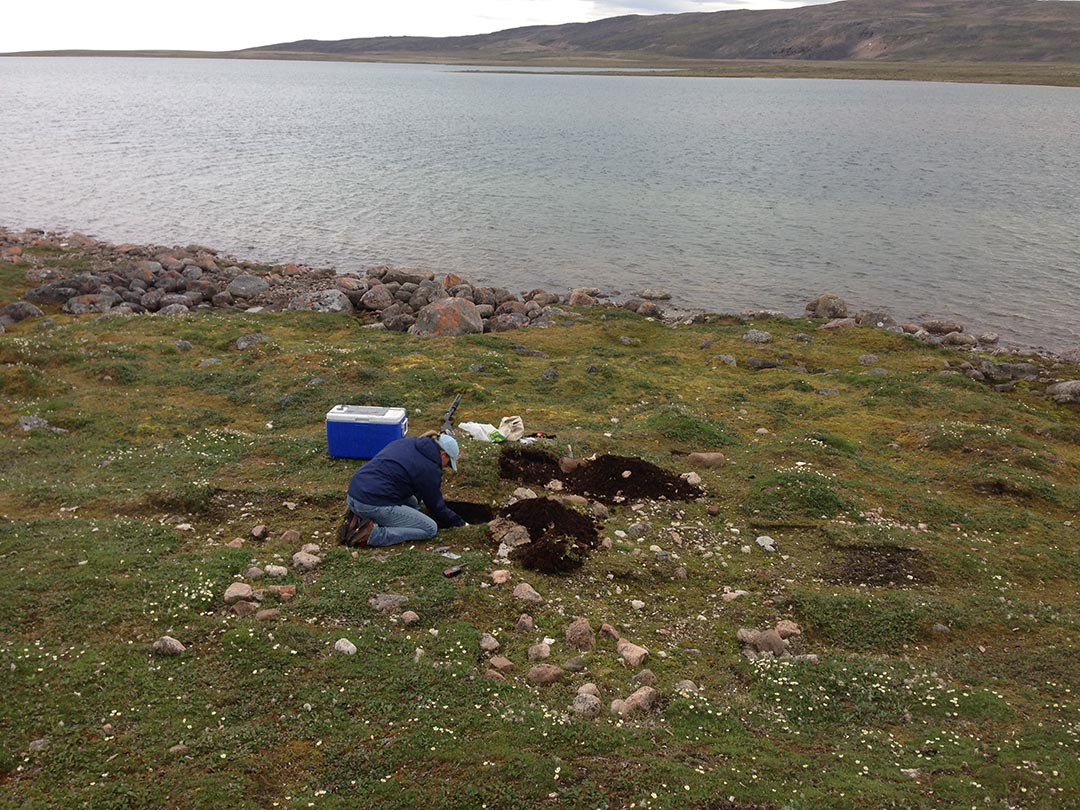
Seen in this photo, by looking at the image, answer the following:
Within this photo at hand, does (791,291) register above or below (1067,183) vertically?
below

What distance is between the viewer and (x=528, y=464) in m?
17.3

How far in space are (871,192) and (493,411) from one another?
57.1 meters

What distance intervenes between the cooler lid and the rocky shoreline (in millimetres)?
14449

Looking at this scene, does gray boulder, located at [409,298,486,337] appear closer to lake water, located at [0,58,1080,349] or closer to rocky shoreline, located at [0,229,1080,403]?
rocky shoreline, located at [0,229,1080,403]

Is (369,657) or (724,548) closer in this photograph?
(369,657)

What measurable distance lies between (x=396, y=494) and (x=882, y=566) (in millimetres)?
9239

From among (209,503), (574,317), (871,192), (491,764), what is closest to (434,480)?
(209,503)

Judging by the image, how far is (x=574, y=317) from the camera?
3575 cm

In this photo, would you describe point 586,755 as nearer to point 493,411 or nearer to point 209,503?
point 209,503

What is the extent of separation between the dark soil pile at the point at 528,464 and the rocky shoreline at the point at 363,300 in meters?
15.2

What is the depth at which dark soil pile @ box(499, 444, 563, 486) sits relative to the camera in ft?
55.2

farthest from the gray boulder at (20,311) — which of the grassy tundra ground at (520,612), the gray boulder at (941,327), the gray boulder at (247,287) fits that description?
the gray boulder at (941,327)

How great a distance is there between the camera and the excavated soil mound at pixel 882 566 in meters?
13.9

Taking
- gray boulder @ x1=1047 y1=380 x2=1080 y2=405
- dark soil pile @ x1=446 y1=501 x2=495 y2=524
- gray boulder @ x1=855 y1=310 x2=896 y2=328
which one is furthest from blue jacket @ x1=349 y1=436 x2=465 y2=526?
gray boulder @ x1=855 y1=310 x2=896 y2=328
